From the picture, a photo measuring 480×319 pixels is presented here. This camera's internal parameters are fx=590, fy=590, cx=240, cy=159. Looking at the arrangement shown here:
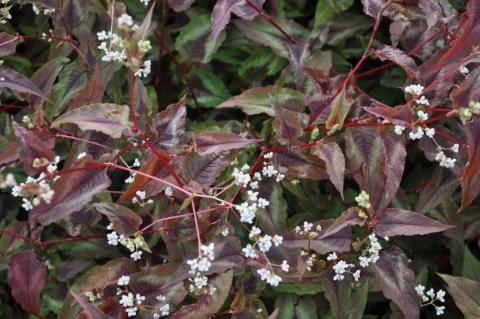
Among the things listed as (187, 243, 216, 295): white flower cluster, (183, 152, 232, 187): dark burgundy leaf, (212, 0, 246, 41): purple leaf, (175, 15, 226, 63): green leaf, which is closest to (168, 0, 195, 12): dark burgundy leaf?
(175, 15, 226, 63): green leaf

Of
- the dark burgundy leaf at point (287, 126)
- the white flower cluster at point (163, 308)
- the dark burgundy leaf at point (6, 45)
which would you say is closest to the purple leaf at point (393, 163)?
the dark burgundy leaf at point (287, 126)

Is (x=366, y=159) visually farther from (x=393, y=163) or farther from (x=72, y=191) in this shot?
(x=72, y=191)

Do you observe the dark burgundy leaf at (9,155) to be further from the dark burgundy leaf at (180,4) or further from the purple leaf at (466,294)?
the purple leaf at (466,294)

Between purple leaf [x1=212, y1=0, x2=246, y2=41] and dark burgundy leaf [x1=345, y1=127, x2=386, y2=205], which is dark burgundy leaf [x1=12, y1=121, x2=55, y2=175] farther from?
dark burgundy leaf [x1=345, y1=127, x2=386, y2=205]

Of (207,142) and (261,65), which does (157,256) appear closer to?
(207,142)

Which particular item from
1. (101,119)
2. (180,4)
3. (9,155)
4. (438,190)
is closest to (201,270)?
(101,119)

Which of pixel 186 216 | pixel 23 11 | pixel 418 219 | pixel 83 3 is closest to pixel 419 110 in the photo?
pixel 418 219
